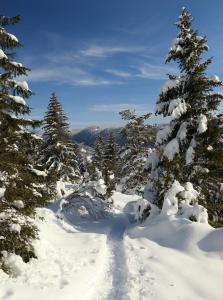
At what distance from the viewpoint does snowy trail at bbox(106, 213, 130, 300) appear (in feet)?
27.1

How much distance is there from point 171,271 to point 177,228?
12.0ft

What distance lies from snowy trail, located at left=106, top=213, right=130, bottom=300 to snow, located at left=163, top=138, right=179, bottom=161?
4586 mm

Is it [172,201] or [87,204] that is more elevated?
[172,201]

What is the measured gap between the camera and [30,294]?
7949mm

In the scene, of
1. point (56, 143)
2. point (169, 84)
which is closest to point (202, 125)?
point (169, 84)

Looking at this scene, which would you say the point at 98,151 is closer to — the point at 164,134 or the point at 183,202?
the point at 164,134

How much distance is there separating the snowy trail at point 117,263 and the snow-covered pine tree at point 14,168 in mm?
2856

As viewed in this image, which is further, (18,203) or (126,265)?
(126,265)

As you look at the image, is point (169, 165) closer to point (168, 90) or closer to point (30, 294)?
point (168, 90)

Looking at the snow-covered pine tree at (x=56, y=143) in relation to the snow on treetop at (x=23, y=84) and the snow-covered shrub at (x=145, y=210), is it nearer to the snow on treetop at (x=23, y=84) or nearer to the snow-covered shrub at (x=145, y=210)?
the snow-covered shrub at (x=145, y=210)

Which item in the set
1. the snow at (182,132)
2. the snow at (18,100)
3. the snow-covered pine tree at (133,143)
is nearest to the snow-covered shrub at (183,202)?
the snow at (182,132)

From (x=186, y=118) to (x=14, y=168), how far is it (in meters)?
10.1

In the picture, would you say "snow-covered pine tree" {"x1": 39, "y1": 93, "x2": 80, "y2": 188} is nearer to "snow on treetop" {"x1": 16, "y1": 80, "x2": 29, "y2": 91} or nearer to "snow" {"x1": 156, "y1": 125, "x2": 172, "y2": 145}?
"snow" {"x1": 156, "y1": 125, "x2": 172, "y2": 145}

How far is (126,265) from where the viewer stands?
10336mm
